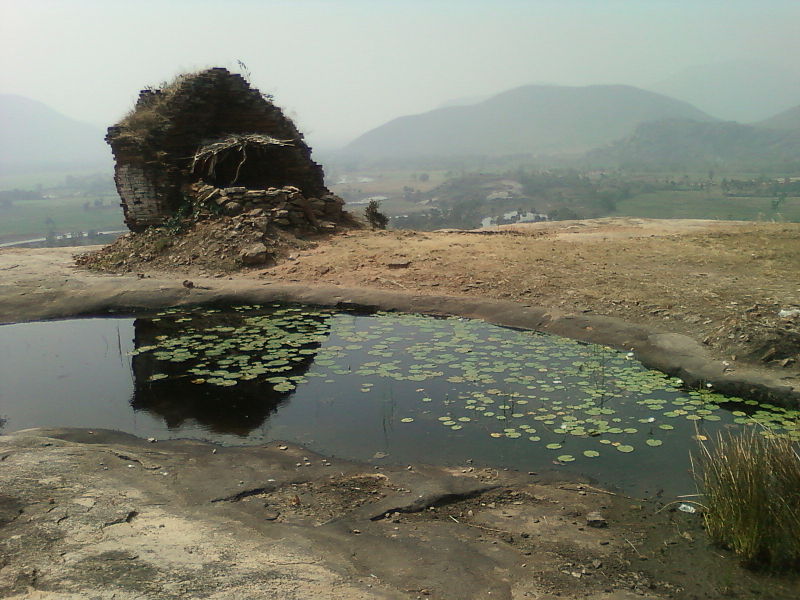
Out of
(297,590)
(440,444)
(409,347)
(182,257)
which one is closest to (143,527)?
(297,590)

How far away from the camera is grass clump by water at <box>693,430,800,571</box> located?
3.44m

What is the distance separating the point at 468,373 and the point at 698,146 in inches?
4660

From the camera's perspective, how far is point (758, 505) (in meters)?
3.49

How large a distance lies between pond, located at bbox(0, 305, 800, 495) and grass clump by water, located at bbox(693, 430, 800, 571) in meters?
0.62

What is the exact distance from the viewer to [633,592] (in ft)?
10.8

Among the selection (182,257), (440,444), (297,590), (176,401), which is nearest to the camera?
(297,590)

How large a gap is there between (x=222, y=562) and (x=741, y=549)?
9.08 feet

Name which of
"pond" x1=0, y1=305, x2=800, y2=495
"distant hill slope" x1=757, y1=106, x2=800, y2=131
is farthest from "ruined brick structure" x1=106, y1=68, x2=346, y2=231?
"distant hill slope" x1=757, y1=106, x2=800, y2=131

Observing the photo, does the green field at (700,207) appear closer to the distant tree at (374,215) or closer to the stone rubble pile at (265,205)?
the distant tree at (374,215)

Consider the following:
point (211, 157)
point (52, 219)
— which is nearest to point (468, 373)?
point (211, 157)

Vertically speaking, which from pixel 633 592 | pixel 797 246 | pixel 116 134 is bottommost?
pixel 633 592

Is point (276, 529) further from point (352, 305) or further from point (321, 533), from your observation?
point (352, 305)

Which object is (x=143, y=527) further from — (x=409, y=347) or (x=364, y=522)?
(x=409, y=347)

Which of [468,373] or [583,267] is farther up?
[583,267]
